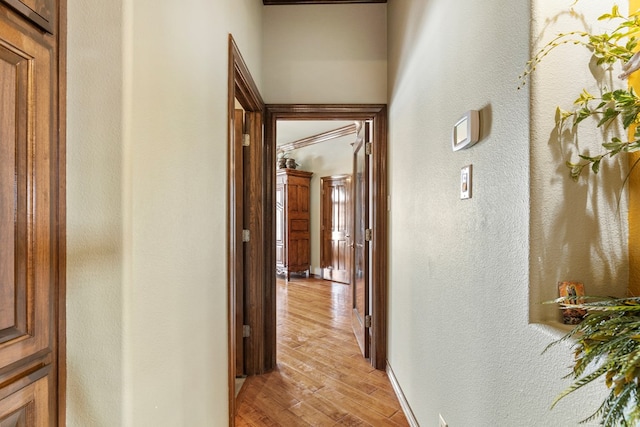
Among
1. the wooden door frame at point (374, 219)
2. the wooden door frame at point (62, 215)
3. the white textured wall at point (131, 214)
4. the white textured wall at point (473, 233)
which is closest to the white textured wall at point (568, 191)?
the white textured wall at point (473, 233)

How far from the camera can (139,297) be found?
0.75 metres

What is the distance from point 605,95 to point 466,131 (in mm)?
428

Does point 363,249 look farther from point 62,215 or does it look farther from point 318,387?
point 62,215

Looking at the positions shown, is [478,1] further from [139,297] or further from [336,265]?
[336,265]

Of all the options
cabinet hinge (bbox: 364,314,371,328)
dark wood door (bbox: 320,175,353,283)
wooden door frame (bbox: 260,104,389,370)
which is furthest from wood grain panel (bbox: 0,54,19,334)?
dark wood door (bbox: 320,175,353,283)

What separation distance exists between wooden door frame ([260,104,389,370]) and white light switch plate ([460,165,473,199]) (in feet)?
3.99

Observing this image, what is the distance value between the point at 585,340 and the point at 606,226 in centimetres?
41

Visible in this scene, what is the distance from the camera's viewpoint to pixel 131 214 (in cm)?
72

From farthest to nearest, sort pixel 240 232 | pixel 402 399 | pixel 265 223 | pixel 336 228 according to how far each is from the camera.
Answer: pixel 336 228
pixel 265 223
pixel 240 232
pixel 402 399

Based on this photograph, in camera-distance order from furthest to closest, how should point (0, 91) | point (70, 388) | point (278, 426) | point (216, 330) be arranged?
1. point (278, 426)
2. point (216, 330)
3. point (70, 388)
4. point (0, 91)

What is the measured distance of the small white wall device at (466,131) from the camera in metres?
1.02

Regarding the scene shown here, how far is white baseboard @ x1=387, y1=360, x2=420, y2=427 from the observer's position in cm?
167

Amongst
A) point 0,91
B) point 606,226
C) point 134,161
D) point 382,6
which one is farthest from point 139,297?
point 382,6

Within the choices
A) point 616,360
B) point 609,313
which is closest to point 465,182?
point 609,313
